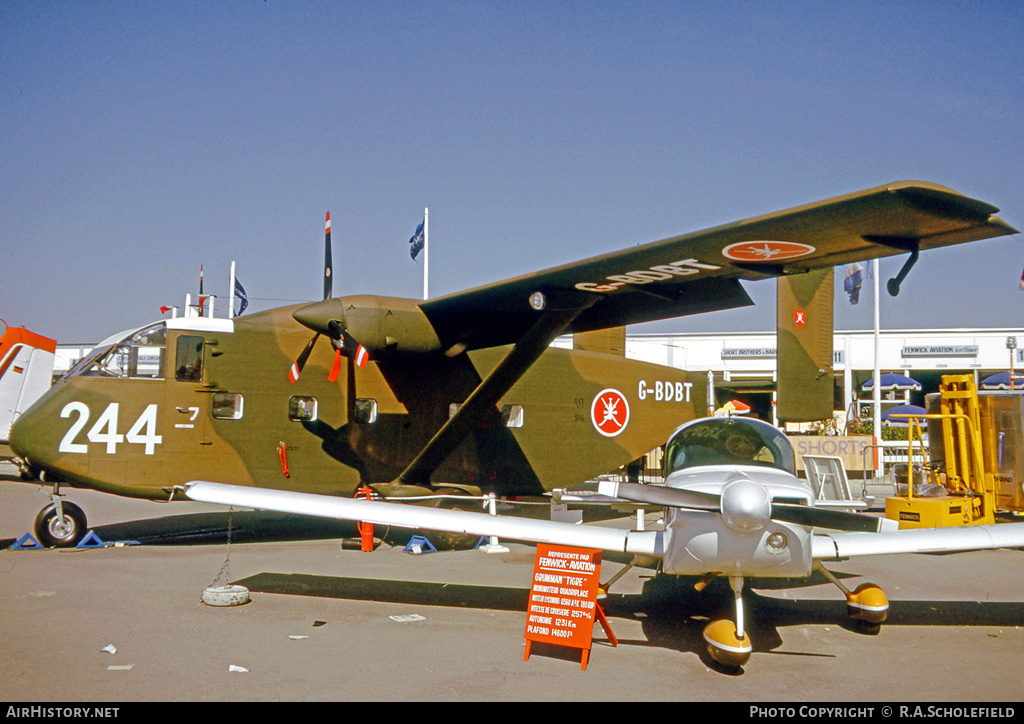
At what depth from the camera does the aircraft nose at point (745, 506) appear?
18.2 feet

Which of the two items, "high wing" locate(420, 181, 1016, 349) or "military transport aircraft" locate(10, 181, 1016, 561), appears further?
"military transport aircraft" locate(10, 181, 1016, 561)

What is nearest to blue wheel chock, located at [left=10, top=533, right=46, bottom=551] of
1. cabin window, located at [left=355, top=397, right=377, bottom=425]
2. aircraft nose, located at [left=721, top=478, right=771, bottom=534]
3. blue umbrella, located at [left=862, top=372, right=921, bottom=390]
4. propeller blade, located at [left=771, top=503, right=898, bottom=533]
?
cabin window, located at [left=355, top=397, right=377, bottom=425]

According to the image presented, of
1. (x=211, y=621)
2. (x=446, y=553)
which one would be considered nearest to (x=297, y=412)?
(x=446, y=553)

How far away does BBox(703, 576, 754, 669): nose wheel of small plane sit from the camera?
5.71m

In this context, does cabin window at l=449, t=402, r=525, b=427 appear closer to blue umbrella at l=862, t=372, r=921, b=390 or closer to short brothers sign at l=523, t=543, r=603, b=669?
short brothers sign at l=523, t=543, r=603, b=669

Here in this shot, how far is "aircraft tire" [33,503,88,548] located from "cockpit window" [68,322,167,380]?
208 centimetres

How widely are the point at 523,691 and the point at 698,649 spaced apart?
201 cm

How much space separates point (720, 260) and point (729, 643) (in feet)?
12.8

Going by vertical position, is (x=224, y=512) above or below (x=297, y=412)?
below

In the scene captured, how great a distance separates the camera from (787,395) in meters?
13.3

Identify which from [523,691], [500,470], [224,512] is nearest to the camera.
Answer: [523,691]

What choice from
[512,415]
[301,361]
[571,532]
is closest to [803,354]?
[512,415]

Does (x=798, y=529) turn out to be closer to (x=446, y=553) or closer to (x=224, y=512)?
(x=446, y=553)

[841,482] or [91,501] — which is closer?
[841,482]
